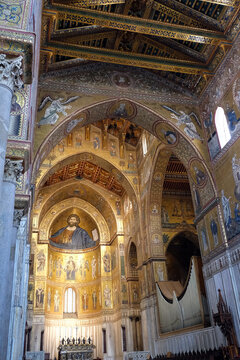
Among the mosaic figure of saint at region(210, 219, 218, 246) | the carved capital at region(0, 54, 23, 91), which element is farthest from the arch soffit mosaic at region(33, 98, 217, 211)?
the carved capital at region(0, 54, 23, 91)

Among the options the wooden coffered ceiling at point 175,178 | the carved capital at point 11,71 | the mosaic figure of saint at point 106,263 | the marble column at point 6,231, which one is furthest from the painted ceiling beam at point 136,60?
the mosaic figure of saint at point 106,263

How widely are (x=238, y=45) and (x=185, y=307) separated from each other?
9.81 m

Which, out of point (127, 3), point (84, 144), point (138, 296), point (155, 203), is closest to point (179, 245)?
point (138, 296)

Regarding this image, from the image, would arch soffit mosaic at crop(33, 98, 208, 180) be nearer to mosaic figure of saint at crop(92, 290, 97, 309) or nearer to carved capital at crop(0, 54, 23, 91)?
carved capital at crop(0, 54, 23, 91)

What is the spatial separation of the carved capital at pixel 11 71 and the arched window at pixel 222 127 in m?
8.37

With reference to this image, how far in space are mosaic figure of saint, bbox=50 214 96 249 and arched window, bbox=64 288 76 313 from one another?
132 inches

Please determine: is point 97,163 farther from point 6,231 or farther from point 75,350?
point 6,231

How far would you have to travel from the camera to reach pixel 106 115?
14836 millimetres

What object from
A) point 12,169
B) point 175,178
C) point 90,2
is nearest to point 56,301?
point 175,178

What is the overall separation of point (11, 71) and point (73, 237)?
2249 centimetres

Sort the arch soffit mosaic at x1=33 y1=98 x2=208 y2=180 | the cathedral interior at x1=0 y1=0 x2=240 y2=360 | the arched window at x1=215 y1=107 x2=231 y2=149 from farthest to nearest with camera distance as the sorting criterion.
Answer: the arch soffit mosaic at x1=33 y1=98 x2=208 y2=180
the arched window at x1=215 y1=107 x2=231 y2=149
the cathedral interior at x1=0 y1=0 x2=240 y2=360

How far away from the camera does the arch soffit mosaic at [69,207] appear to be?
23578 mm

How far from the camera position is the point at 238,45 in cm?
1148

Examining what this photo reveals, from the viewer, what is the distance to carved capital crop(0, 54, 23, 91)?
17.4 feet
